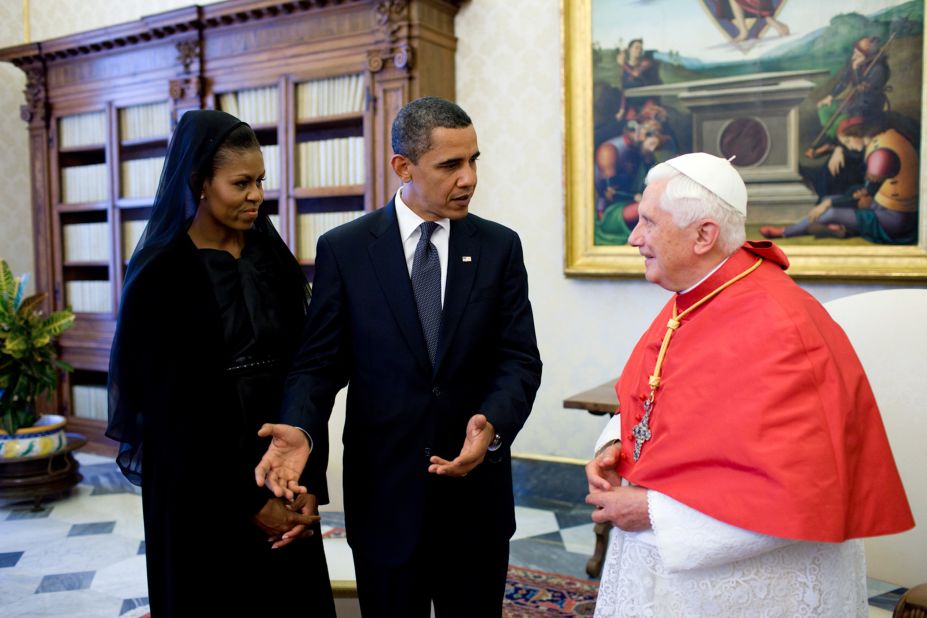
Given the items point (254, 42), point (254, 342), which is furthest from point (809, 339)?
point (254, 42)

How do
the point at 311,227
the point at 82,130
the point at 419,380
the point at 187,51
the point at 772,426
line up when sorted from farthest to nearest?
the point at 82,130, the point at 187,51, the point at 311,227, the point at 419,380, the point at 772,426

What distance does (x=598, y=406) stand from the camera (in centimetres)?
333

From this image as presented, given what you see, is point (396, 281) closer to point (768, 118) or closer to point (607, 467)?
point (607, 467)

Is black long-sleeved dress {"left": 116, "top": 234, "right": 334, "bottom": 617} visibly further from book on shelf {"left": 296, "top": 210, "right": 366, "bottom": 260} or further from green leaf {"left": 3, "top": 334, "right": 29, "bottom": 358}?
green leaf {"left": 3, "top": 334, "right": 29, "bottom": 358}

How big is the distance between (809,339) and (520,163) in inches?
136

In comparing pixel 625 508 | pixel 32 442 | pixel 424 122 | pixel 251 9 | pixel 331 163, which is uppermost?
pixel 251 9

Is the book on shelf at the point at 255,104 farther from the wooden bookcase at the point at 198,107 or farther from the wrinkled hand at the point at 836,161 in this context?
the wrinkled hand at the point at 836,161

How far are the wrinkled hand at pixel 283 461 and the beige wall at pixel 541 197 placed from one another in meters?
3.00

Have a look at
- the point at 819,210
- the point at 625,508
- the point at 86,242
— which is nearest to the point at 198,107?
the point at 86,242

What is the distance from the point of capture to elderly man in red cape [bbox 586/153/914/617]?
1455 mm

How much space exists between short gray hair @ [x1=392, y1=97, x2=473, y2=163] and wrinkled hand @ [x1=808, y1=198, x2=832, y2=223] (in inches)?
105

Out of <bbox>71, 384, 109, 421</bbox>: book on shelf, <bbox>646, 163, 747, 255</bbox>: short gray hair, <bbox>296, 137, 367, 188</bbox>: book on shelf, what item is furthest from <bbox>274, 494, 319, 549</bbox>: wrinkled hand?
<bbox>71, 384, 109, 421</bbox>: book on shelf

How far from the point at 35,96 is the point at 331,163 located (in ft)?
9.63

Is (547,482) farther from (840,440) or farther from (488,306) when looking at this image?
(840,440)
